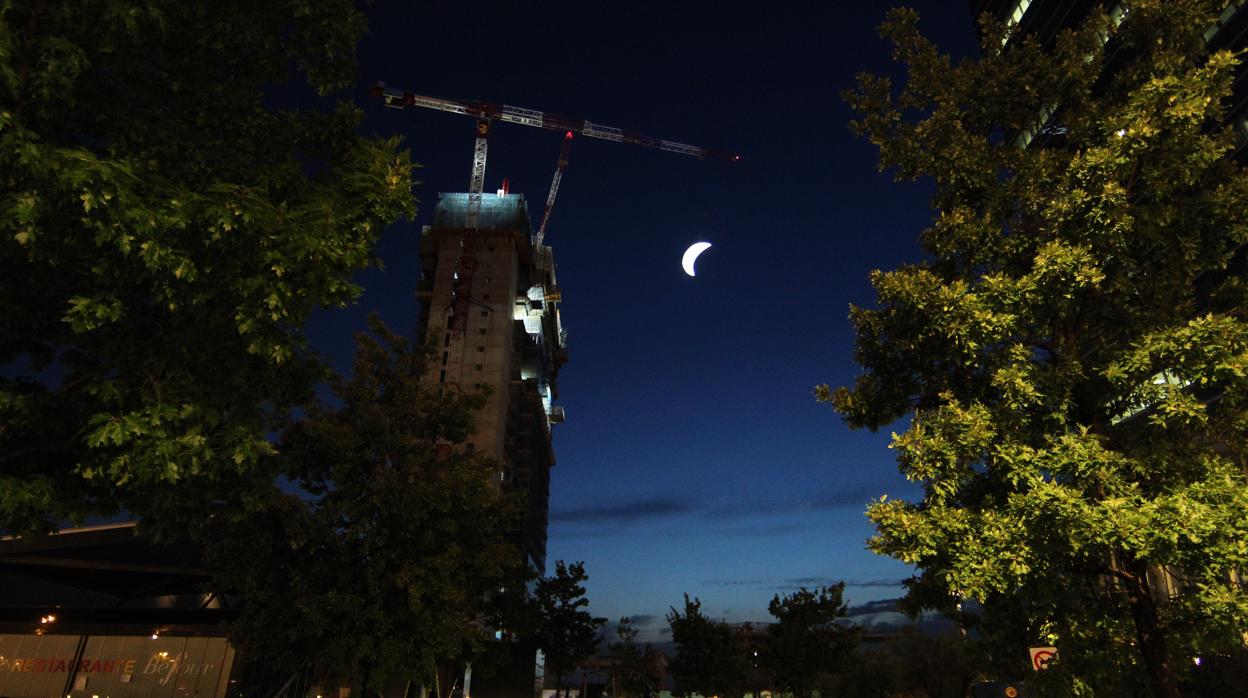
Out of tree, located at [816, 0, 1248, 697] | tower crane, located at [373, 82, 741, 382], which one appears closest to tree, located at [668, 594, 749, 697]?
tree, located at [816, 0, 1248, 697]

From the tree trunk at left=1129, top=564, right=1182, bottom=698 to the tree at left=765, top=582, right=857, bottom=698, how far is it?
1370 inches

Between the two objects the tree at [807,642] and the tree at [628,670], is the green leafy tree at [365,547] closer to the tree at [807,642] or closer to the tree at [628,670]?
the tree at [807,642]

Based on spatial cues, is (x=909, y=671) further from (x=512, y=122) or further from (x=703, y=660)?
(x=512, y=122)

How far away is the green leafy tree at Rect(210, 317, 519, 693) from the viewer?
16.7 meters

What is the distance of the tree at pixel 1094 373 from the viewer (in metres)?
8.16

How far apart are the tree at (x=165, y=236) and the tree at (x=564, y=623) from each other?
40581 millimetres

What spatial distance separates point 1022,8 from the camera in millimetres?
45844

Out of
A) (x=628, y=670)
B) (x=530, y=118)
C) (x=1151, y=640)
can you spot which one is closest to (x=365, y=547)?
(x=1151, y=640)

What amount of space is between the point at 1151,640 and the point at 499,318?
97.5m

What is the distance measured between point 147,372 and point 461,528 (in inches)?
518

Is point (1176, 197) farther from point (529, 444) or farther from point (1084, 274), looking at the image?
point (529, 444)

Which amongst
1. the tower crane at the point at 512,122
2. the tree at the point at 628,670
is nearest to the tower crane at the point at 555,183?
the tower crane at the point at 512,122

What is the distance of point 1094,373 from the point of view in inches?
380

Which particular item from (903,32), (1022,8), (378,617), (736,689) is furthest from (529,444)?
(903,32)
